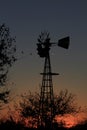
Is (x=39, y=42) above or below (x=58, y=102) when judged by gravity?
above

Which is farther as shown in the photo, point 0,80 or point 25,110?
point 25,110

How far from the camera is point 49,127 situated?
44219mm

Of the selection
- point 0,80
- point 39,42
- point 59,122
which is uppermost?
point 39,42

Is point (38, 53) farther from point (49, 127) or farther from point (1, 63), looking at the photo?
point (49, 127)

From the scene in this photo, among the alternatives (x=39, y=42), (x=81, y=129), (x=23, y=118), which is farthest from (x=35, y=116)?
(x=39, y=42)

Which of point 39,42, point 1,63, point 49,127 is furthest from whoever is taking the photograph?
point 49,127

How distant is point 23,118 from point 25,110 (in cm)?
129

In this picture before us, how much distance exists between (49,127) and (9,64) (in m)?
8.44

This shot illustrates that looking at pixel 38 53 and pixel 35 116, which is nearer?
pixel 38 53

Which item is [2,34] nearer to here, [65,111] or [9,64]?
[9,64]

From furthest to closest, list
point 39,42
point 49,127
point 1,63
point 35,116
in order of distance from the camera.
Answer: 1. point 35,116
2. point 49,127
3. point 39,42
4. point 1,63

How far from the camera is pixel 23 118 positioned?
55.7m

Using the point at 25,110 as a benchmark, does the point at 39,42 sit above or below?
above

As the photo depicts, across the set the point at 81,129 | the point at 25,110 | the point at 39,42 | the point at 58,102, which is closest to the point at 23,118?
the point at 25,110
